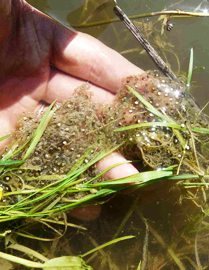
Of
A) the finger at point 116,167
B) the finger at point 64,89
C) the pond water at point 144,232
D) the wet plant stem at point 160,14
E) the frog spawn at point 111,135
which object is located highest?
the wet plant stem at point 160,14

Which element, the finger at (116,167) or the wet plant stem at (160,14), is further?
the wet plant stem at (160,14)

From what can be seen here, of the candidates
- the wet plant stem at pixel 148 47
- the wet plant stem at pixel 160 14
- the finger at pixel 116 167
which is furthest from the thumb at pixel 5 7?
the finger at pixel 116 167

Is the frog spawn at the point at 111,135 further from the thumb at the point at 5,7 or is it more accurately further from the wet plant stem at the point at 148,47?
the thumb at the point at 5,7

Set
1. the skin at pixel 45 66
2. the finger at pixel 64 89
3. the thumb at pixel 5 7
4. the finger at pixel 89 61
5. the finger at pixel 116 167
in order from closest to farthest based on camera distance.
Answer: the thumb at pixel 5 7 < the finger at pixel 116 167 < the skin at pixel 45 66 < the finger at pixel 89 61 < the finger at pixel 64 89

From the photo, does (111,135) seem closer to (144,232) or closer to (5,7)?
(144,232)

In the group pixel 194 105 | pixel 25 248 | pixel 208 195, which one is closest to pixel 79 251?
pixel 25 248

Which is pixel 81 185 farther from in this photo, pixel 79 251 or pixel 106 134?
pixel 79 251
